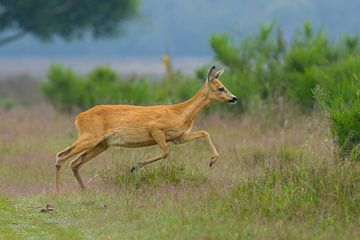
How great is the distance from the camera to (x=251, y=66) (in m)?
24.3

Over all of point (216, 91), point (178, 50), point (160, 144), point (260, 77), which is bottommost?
point (178, 50)

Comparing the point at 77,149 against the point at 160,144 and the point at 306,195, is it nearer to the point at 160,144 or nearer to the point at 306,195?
the point at 160,144

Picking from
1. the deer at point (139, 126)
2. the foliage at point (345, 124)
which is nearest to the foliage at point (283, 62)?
the deer at point (139, 126)

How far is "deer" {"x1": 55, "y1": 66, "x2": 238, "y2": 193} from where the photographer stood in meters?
14.3

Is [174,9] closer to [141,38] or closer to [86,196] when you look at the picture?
[141,38]

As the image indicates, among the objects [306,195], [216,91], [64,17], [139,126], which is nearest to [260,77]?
[216,91]

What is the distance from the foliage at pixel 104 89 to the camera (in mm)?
24980

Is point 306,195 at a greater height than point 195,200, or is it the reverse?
point 306,195

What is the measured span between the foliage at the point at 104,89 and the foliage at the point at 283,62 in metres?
1.23

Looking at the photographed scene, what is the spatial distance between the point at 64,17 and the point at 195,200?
125 ft

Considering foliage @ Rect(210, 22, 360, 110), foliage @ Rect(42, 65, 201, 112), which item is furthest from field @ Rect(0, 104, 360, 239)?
foliage @ Rect(42, 65, 201, 112)

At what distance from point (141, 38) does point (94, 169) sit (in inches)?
3035

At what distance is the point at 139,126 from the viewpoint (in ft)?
47.2

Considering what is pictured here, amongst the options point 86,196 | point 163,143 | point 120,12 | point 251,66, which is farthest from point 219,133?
point 120,12
